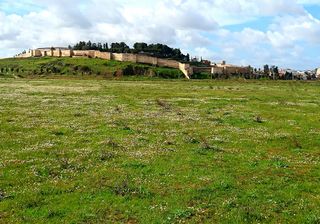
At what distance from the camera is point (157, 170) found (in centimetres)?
2297

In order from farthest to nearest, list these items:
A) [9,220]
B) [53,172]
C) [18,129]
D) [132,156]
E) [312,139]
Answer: [18,129]
[312,139]
[132,156]
[53,172]
[9,220]

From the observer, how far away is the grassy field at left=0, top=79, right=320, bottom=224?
17000 mm

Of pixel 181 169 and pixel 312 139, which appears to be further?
pixel 312 139

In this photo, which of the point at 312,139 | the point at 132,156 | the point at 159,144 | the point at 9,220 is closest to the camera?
the point at 9,220

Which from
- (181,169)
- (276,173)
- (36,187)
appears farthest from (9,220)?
(276,173)

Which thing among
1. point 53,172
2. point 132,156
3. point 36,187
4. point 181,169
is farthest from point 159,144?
point 36,187

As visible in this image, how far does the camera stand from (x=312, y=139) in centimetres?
3312

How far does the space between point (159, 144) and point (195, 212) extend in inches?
515

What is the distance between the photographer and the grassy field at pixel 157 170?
17.0m

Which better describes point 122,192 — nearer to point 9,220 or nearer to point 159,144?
point 9,220

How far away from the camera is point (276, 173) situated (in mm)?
22953

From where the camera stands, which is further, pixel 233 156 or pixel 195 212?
pixel 233 156

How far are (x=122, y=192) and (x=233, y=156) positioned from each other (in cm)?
981

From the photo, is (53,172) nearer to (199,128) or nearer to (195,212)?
(195,212)
